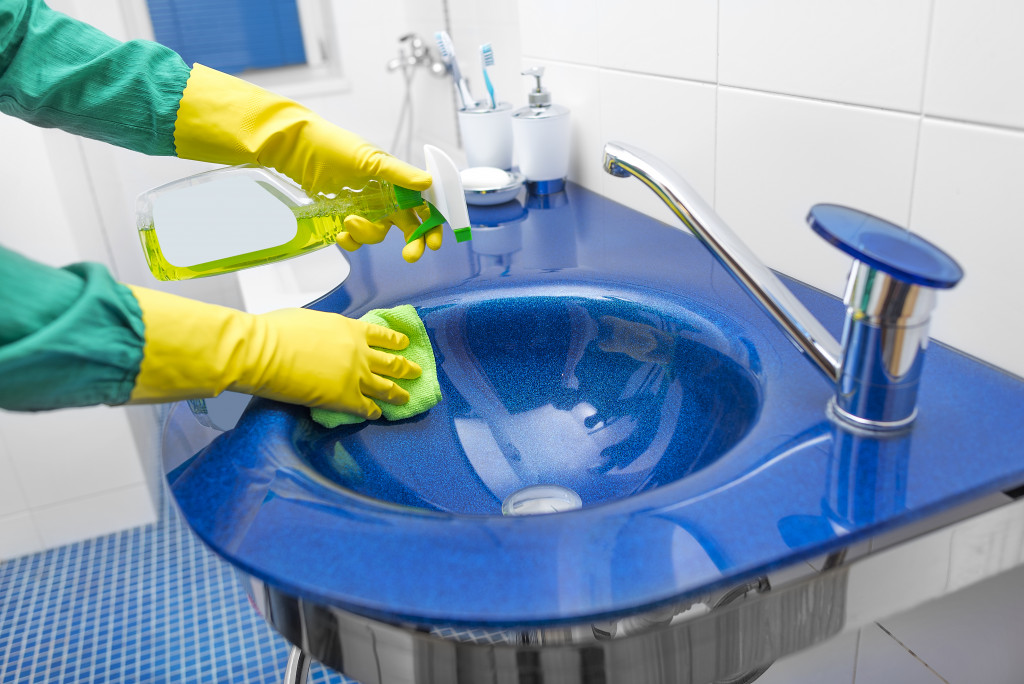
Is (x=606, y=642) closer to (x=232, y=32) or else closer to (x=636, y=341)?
(x=636, y=341)

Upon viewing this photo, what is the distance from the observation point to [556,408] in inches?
32.1

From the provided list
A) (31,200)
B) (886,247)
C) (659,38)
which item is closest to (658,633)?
(886,247)

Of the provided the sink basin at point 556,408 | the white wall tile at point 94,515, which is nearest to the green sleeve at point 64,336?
the sink basin at point 556,408

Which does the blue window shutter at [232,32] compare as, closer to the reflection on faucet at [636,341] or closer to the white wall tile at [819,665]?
the reflection on faucet at [636,341]

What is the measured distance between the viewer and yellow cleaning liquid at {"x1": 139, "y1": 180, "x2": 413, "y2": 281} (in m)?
0.85

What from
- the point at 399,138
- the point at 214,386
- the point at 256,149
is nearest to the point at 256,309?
the point at 256,149

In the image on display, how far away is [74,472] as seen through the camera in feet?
5.91

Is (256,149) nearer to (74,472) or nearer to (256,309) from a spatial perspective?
(256,309)

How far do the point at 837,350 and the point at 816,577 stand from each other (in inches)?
6.5

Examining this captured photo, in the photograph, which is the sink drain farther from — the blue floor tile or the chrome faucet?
the blue floor tile

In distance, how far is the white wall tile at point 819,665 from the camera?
0.84 meters

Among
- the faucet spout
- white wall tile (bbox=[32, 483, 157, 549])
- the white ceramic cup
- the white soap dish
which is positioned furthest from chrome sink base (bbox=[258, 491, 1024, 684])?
white wall tile (bbox=[32, 483, 157, 549])

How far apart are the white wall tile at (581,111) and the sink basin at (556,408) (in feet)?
1.37

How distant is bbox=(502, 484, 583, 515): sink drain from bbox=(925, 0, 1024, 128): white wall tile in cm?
45
